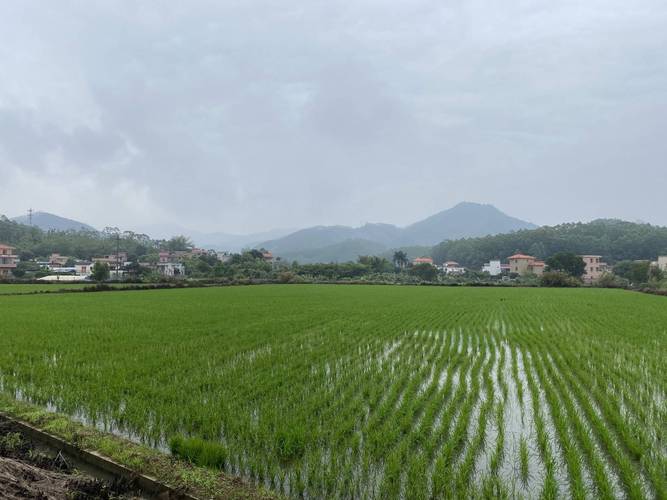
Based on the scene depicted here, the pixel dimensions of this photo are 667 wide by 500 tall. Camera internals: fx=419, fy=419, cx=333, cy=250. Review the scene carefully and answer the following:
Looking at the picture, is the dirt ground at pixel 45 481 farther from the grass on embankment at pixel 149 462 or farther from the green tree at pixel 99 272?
the green tree at pixel 99 272

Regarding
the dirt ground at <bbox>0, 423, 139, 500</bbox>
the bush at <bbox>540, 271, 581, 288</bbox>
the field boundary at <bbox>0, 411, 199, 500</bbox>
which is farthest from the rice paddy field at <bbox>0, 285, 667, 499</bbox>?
the bush at <bbox>540, 271, 581, 288</bbox>

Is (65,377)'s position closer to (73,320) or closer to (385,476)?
(385,476)

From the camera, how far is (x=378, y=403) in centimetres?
600

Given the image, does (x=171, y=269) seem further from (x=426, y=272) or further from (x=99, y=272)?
(x=426, y=272)

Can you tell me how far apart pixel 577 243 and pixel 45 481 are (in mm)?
102578

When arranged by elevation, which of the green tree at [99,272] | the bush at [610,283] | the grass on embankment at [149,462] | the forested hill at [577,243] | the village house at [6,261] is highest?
the forested hill at [577,243]

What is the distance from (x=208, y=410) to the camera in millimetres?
5379

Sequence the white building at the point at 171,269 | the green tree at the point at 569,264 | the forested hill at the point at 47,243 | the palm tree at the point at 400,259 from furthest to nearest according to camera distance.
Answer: the palm tree at the point at 400,259 → the forested hill at the point at 47,243 → the white building at the point at 171,269 → the green tree at the point at 569,264

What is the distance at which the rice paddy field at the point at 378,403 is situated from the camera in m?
3.87

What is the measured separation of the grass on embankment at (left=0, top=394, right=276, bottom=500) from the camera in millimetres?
3432

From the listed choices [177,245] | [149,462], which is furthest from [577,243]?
[149,462]

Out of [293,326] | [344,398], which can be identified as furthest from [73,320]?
[344,398]

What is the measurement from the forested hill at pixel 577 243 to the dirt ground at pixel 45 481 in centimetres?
9941

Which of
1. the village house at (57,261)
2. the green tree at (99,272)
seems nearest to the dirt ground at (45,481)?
the green tree at (99,272)
